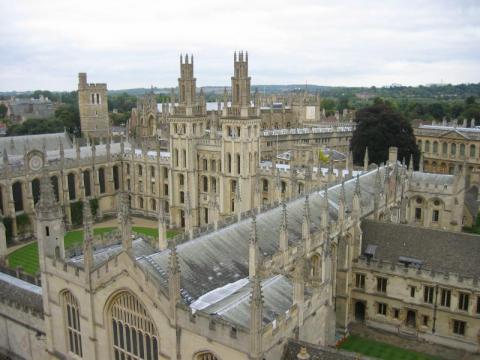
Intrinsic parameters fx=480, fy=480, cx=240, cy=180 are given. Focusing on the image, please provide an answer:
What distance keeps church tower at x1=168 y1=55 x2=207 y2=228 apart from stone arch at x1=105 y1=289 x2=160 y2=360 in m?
24.0

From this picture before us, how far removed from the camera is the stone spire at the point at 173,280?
52.5 ft

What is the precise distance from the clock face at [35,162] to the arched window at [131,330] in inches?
1226

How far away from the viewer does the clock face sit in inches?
1802

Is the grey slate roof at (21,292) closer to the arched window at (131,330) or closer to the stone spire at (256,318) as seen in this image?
the arched window at (131,330)

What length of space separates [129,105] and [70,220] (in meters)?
116

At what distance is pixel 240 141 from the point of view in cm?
4191

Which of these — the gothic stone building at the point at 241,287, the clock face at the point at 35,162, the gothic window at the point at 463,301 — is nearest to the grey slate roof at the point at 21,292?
the gothic stone building at the point at 241,287

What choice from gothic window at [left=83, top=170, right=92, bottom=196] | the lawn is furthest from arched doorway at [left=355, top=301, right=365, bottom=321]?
gothic window at [left=83, top=170, right=92, bottom=196]

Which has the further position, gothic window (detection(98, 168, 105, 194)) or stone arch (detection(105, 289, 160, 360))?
gothic window (detection(98, 168, 105, 194))

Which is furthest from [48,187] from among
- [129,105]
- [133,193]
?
[129,105]

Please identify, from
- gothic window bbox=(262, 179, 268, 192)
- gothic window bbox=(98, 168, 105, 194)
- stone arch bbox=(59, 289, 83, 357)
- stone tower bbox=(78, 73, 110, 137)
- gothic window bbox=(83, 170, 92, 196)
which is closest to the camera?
stone arch bbox=(59, 289, 83, 357)

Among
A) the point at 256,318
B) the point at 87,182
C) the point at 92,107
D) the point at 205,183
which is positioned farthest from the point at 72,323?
the point at 92,107

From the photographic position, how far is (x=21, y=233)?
149 feet

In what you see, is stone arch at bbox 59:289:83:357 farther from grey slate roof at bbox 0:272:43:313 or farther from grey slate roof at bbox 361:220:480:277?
grey slate roof at bbox 361:220:480:277
